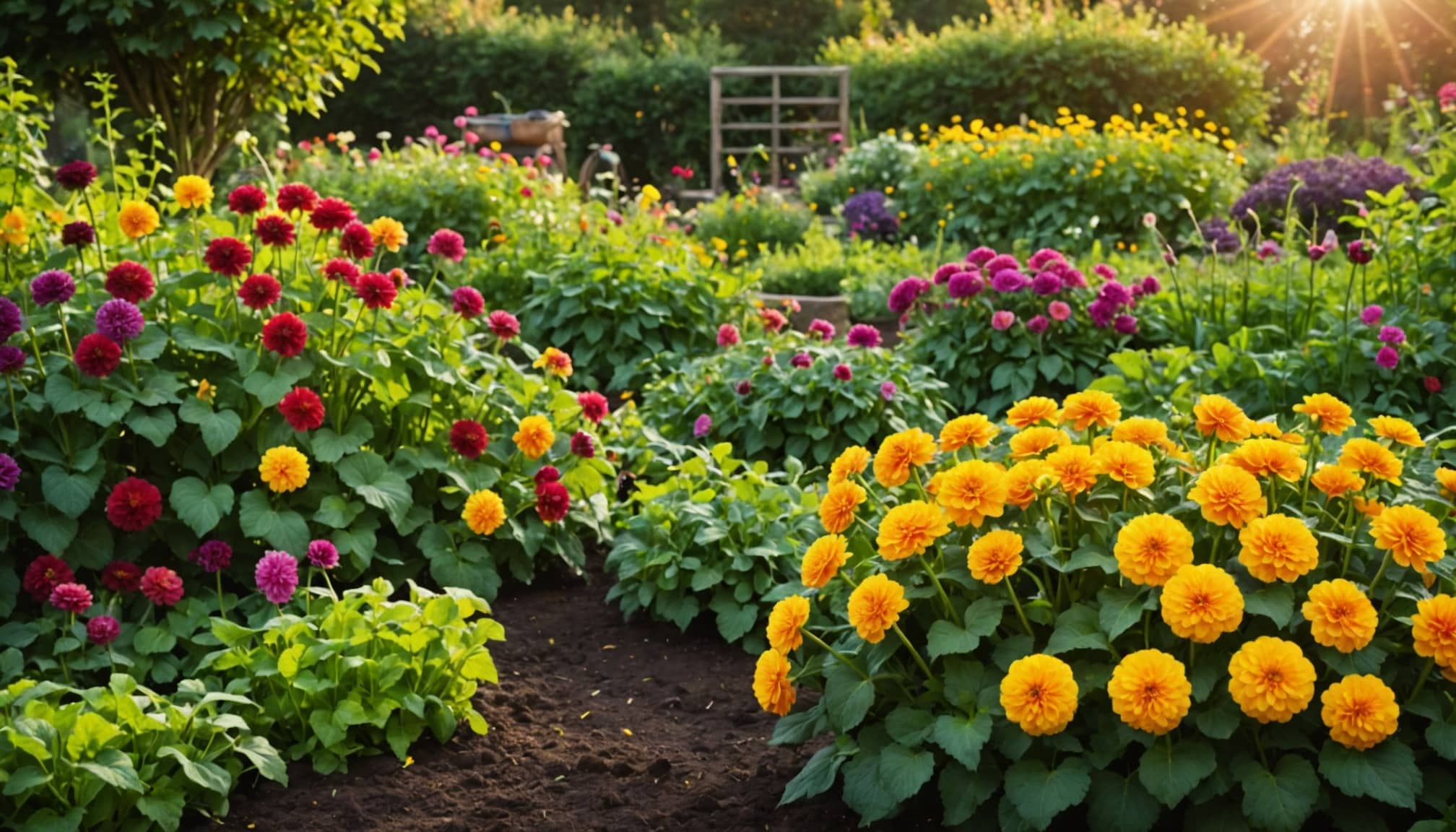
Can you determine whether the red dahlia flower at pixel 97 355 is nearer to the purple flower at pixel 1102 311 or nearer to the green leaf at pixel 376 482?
the green leaf at pixel 376 482

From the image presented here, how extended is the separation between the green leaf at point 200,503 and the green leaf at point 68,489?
0.19 metres

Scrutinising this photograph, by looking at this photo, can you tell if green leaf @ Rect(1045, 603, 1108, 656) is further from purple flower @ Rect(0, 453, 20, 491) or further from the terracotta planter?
the terracotta planter

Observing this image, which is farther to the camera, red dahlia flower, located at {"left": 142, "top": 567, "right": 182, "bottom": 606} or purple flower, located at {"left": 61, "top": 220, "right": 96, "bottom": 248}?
Answer: purple flower, located at {"left": 61, "top": 220, "right": 96, "bottom": 248}

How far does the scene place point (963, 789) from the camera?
2.27 metres

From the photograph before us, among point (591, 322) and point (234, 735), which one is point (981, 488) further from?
point (591, 322)

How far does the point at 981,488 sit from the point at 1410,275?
349 centimetres

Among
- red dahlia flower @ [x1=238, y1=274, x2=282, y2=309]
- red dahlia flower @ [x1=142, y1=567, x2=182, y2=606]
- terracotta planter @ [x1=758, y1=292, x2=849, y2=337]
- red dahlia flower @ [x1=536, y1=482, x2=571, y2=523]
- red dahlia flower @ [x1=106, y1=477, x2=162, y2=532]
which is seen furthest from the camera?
terracotta planter @ [x1=758, y1=292, x2=849, y2=337]

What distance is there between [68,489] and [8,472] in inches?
6.6

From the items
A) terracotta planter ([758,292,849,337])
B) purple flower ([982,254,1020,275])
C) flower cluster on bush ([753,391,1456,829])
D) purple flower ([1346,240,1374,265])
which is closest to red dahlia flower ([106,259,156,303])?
flower cluster on bush ([753,391,1456,829])

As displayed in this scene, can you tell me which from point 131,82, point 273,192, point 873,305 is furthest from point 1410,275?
point 131,82

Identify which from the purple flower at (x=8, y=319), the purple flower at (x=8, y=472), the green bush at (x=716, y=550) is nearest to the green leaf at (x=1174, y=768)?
the green bush at (x=716, y=550)

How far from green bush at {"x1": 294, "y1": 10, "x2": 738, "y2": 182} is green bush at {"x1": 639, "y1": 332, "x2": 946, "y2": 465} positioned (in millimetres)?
11970

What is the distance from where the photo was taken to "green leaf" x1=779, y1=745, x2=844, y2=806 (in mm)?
2416

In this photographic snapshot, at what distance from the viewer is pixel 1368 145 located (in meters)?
11.7
